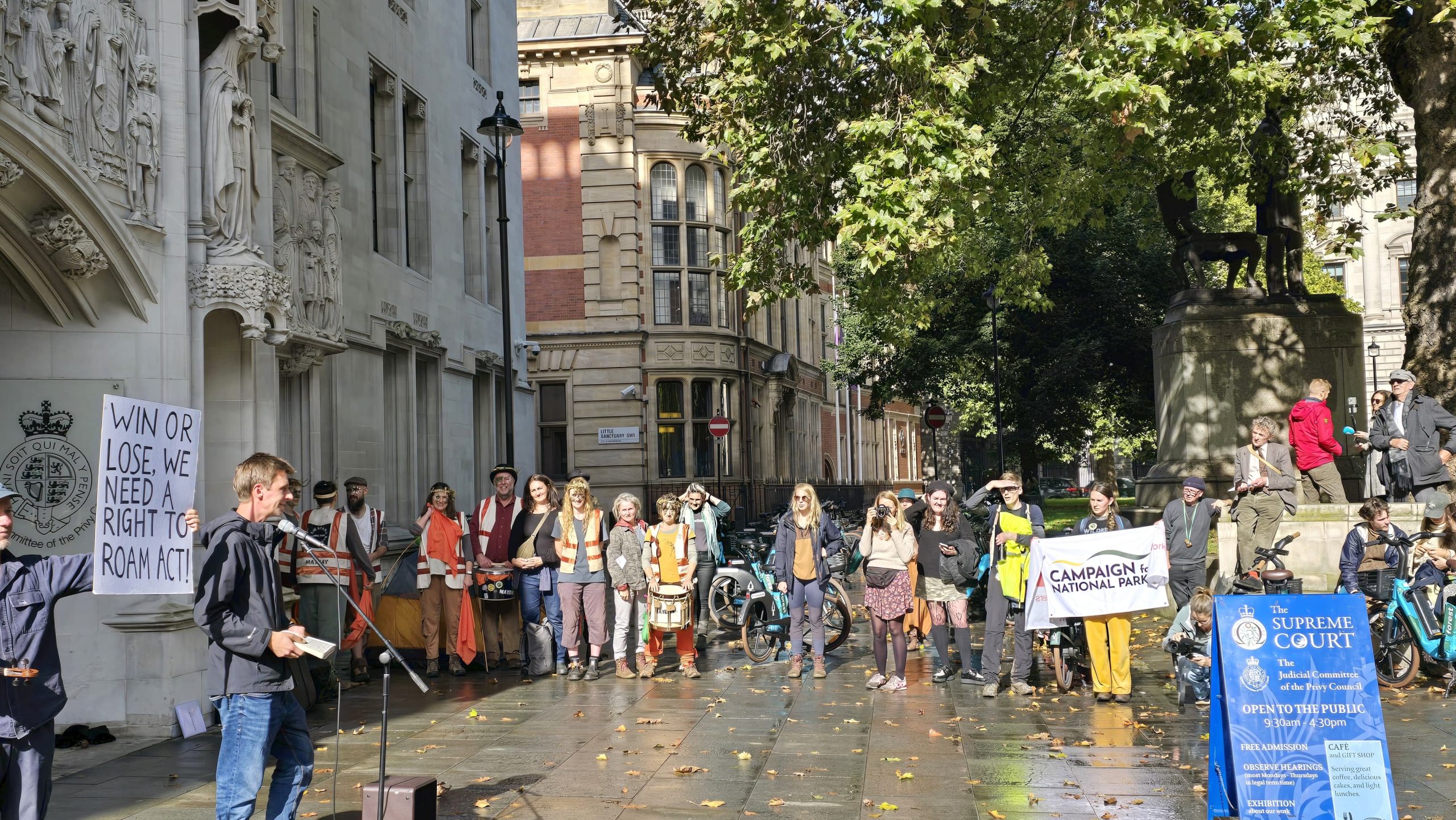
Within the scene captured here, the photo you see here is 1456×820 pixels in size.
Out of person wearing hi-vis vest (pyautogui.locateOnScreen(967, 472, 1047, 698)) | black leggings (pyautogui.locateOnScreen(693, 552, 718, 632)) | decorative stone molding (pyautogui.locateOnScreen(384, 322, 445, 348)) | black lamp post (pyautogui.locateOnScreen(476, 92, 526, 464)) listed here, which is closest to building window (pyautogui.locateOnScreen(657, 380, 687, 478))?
black lamp post (pyautogui.locateOnScreen(476, 92, 526, 464))

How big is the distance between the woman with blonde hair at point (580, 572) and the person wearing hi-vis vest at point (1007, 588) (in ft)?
12.3

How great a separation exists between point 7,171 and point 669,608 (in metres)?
7.01

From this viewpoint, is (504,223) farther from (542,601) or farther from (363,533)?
(542,601)

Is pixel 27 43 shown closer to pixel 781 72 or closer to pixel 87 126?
pixel 87 126

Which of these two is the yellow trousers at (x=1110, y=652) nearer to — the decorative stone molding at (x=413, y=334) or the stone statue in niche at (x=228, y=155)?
the stone statue in niche at (x=228, y=155)

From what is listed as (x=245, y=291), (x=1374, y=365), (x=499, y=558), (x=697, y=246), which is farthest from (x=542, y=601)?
(x=1374, y=365)

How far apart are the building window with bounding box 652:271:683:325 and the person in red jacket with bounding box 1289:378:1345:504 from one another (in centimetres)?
2648

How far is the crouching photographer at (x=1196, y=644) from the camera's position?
1023 centimetres

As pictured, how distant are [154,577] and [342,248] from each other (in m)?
10.4

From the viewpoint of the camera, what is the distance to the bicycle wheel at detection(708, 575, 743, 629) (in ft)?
51.5

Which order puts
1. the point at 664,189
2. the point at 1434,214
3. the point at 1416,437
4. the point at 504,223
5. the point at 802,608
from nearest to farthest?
the point at 802,608
the point at 1416,437
the point at 1434,214
the point at 504,223
the point at 664,189

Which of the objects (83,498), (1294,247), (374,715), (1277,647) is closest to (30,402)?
(83,498)

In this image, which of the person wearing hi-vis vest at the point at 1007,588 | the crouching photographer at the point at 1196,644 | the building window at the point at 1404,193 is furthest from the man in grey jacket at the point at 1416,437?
the building window at the point at 1404,193

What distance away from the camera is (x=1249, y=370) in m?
17.1
